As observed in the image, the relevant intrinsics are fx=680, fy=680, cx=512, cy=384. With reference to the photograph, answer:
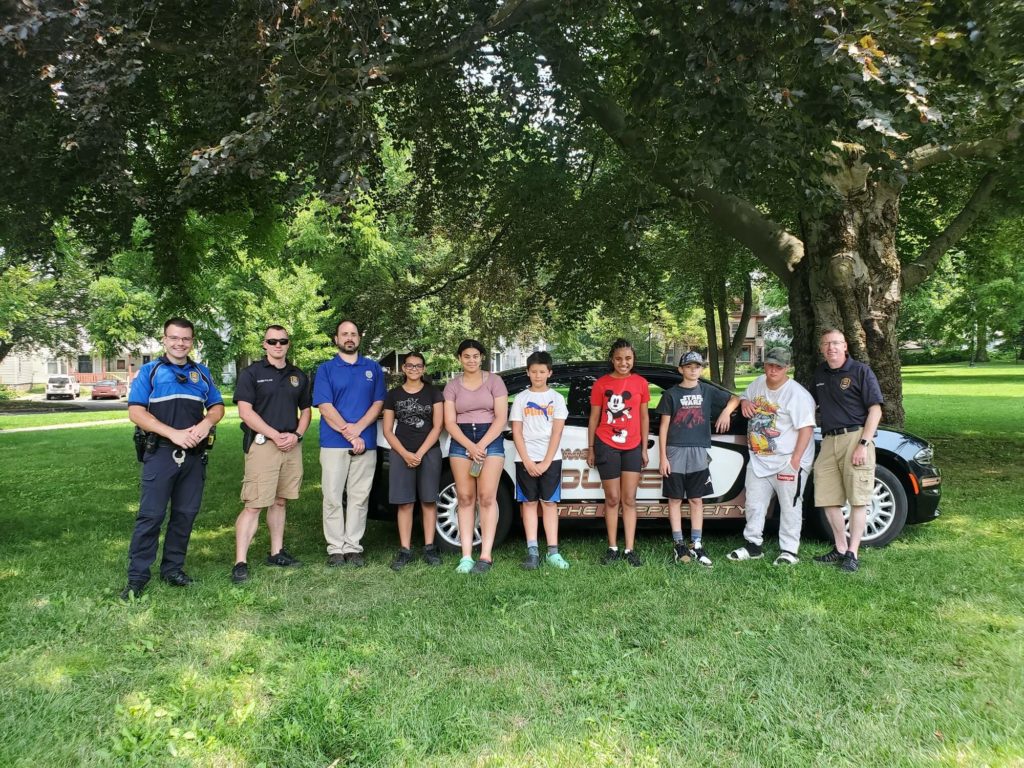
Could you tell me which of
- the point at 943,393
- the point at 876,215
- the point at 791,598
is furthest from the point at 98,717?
the point at 943,393

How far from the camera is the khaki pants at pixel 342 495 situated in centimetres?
540

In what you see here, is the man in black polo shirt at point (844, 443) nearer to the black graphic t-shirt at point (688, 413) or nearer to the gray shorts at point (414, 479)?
the black graphic t-shirt at point (688, 413)

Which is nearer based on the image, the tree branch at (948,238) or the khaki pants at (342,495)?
the khaki pants at (342,495)

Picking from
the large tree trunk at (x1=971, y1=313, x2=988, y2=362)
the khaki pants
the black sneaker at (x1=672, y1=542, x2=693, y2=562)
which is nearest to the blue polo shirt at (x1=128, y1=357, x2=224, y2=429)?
the khaki pants

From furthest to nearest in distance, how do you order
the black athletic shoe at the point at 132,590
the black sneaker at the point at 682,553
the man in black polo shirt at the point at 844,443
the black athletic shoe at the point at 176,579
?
the black sneaker at the point at 682,553, the man in black polo shirt at the point at 844,443, the black athletic shoe at the point at 176,579, the black athletic shoe at the point at 132,590

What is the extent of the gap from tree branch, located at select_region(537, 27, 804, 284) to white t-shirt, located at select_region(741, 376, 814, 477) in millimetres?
2264

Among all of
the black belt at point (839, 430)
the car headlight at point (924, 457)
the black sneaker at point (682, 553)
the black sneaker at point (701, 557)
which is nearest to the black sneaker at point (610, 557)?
the black sneaker at point (682, 553)

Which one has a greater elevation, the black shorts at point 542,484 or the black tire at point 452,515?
the black shorts at point 542,484

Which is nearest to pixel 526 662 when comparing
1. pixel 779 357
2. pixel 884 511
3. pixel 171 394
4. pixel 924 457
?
pixel 171 394

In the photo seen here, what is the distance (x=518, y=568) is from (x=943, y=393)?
24.9 meters

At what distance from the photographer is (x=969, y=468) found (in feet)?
30.3

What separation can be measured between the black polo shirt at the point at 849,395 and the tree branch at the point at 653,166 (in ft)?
7.52

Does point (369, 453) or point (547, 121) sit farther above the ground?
point (547, 121)

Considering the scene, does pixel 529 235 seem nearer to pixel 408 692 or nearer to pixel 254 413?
pixel 254 413
